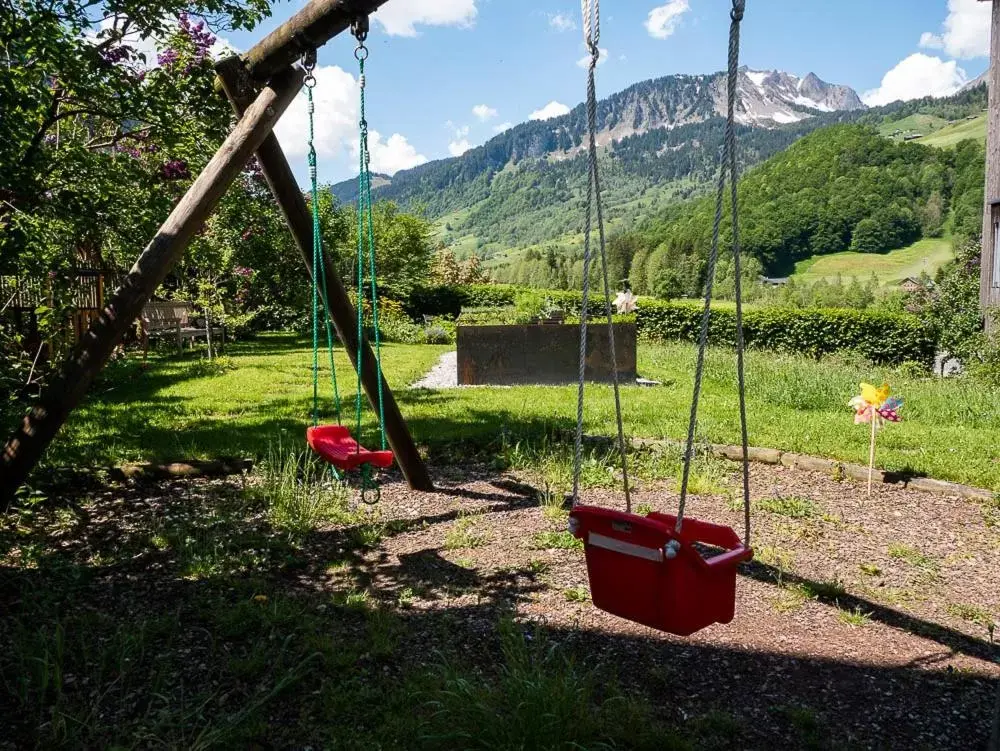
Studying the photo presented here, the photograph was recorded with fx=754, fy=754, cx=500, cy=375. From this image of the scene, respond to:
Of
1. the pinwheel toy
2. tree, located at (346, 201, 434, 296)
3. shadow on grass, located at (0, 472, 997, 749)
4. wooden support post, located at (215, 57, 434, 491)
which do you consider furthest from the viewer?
tree, located at (346, 201, 434, 296)

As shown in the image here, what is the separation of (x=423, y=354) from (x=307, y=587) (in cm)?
1159

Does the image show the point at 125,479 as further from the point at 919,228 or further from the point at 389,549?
the point at 919,228

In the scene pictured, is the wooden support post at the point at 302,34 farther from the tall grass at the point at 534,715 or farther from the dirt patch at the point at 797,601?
the tall grass at the point at 534,715

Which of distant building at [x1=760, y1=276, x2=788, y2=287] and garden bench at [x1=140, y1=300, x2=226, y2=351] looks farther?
distant building at [x1=760, y1=276, x2=788, y2=287]

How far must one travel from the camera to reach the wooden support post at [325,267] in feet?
13.4

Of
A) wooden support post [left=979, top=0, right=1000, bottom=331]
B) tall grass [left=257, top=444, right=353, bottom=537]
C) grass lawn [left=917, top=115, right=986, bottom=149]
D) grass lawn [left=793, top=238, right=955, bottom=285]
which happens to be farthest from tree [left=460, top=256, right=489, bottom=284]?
grass lawn [left=917, top=115, right=986, bottom=149]

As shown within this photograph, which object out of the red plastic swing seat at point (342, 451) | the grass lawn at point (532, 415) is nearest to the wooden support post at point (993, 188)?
the grass lawn at point (532, 415)

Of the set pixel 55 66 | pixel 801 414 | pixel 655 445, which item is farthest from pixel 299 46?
pixel 801 414

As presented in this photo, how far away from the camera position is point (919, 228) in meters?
67.2

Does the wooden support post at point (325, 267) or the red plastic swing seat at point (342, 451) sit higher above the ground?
the wooden support post at point (325, 267)

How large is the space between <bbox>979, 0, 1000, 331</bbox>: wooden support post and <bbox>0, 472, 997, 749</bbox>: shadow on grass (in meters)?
11.7

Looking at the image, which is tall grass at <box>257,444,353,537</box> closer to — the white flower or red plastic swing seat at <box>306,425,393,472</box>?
red plastic swing seat at <box>306,425,393,472</box>

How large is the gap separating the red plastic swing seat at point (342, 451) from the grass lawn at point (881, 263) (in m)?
60.4

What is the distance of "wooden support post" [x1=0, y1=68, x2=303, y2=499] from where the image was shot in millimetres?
3830
